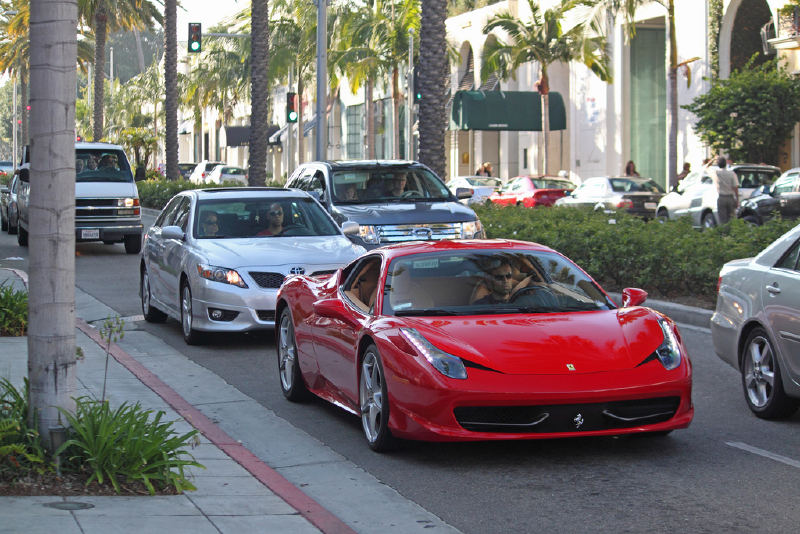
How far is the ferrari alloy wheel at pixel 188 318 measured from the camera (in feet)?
42.6

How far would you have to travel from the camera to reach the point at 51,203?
21.5 feet

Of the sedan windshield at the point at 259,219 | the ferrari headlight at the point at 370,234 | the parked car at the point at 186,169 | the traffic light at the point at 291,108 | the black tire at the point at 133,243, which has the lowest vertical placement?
the black tire at the point at 133,243

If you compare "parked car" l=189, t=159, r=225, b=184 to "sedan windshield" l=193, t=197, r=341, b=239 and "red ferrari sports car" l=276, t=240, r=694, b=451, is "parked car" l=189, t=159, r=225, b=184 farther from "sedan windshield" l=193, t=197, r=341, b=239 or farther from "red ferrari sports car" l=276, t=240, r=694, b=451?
"red ferrari sports car" l=276, t=240, r=694, b=451

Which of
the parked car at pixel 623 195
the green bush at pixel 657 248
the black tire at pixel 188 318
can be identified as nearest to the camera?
the black tire at pixel 188 318

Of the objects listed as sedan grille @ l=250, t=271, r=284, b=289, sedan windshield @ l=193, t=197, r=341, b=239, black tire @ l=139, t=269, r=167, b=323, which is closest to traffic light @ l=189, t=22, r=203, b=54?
black tire @ l=139, t=269, r=167, b=323

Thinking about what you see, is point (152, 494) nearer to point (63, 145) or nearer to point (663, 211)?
point (63, 145)

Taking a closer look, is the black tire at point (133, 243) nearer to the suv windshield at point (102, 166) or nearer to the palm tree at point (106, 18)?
the suv windshield at point (102, 166)

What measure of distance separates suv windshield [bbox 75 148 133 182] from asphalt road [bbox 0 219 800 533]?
17377mm

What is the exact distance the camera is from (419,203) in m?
18.3

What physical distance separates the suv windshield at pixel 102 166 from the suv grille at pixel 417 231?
416 inches

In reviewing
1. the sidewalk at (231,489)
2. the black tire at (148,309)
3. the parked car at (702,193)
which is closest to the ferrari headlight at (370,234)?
the black tire at (148,309)

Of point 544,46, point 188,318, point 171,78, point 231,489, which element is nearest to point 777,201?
point 188,318

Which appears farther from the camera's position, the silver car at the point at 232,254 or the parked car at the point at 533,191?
the parked car at the point at 533,191

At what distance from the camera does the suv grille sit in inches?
695
